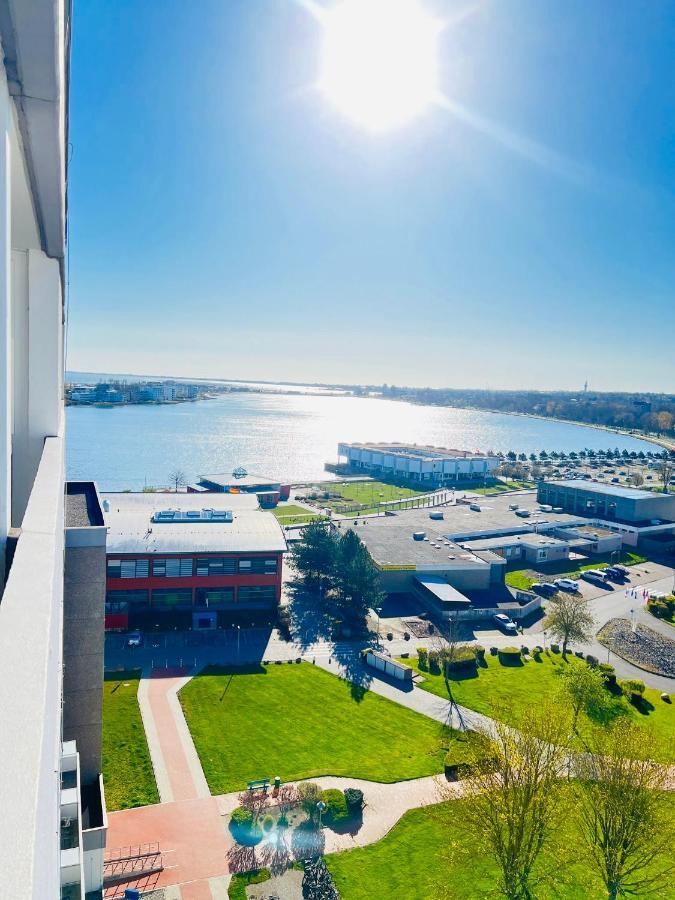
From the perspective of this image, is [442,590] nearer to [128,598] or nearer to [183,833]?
[128,598]

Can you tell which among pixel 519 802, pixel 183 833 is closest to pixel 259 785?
pixel 183 833

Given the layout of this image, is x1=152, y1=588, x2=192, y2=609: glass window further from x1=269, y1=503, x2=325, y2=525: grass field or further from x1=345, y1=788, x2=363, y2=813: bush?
x1=269, y1=503, x2=325, y2=525: grass field

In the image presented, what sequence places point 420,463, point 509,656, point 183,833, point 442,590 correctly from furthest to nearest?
point 420,463 → point 442,590 → point 509,656 → point 183,833

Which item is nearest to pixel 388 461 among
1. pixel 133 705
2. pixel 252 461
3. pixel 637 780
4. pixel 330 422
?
pixel 252 461

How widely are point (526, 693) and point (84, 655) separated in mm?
15944

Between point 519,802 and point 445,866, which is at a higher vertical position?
point 519,802

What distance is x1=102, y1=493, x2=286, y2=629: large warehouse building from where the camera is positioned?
924 inches

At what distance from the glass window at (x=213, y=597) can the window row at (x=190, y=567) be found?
0.67 m

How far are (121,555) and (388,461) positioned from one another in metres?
44.6

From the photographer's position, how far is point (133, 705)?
693 inches

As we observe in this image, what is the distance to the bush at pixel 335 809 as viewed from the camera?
1345 cm

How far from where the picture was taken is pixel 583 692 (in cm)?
1783

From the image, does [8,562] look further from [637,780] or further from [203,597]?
[203,597]

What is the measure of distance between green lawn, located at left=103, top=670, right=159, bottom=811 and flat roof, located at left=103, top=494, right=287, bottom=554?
5.91 m
